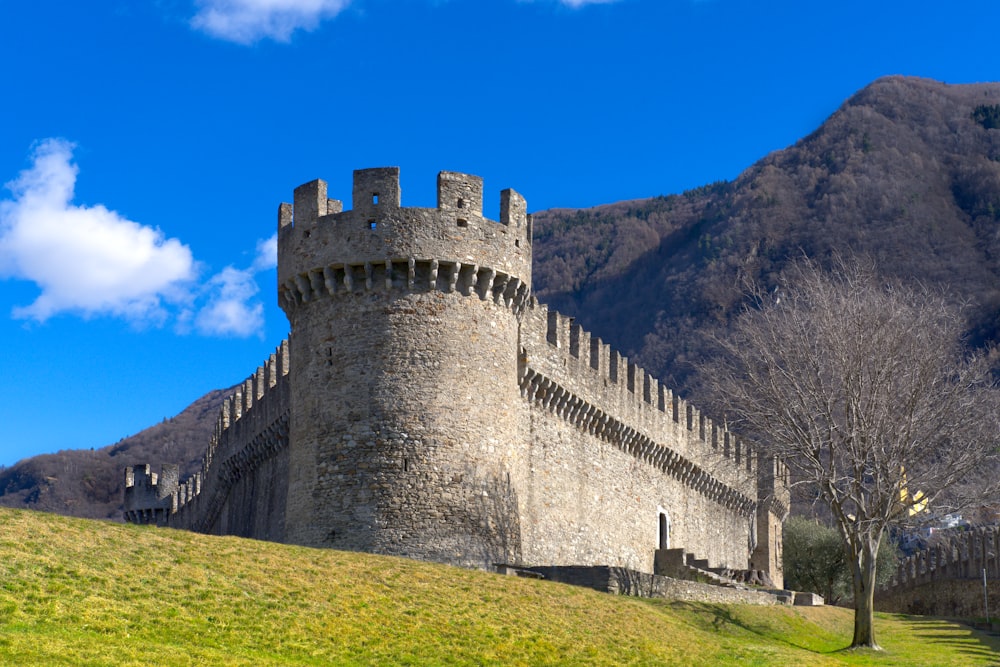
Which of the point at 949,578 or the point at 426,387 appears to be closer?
the point at 426,387

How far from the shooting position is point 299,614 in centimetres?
2134

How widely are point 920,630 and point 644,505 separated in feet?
29.7

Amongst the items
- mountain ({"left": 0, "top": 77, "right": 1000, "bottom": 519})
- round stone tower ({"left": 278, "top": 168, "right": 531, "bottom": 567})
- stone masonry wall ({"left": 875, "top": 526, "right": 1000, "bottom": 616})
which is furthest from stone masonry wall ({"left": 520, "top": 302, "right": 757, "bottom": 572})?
mountain ({"left": 0, "top": 77, "right": 1000, "bottom": 519})

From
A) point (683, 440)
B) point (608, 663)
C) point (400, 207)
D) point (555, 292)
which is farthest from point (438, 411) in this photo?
point (555, 292)

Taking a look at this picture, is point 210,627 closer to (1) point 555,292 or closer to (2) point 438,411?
(2) point 438,411

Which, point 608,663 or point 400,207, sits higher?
point 400,207

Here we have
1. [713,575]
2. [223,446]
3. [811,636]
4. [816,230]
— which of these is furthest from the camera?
[816,230]

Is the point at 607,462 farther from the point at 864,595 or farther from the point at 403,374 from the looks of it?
the point at 403,374

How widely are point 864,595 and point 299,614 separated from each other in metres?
14.6

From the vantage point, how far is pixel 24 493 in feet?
375

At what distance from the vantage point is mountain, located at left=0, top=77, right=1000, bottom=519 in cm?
11288

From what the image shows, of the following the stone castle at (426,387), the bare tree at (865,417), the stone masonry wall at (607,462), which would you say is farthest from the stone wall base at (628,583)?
the bare tree at (865,417)

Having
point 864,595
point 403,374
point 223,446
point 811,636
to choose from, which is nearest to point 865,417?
point 864,595

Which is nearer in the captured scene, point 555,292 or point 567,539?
point 567,539
